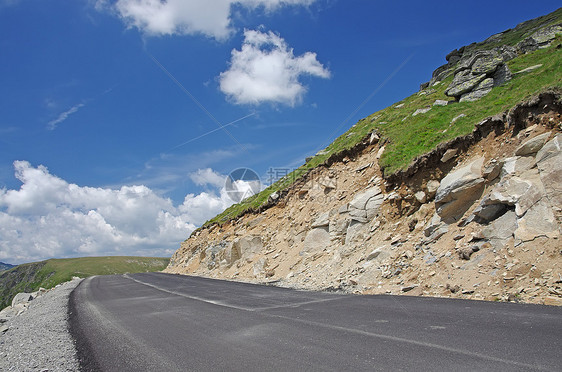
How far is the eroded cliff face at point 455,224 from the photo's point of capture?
9.96 metres

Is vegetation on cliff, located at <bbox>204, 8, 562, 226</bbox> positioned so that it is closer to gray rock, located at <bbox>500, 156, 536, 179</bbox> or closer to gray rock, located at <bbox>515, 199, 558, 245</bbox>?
gray rock, located at <bbox>500, 156, 536, 179</bbox>

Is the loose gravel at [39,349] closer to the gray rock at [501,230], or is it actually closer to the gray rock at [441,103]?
the gray rock at [501,230]

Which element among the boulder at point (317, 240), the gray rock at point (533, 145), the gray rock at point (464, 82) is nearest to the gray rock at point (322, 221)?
the boulder at point (317, 240)

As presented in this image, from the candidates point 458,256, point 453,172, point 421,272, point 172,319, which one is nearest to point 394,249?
point 421,272

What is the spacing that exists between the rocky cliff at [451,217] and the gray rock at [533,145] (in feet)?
0.13

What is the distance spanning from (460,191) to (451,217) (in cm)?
124

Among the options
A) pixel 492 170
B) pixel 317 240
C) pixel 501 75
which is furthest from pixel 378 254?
pixel 501 75

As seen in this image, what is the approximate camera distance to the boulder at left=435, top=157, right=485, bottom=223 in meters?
13.7

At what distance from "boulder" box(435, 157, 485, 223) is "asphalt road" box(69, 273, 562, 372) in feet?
19.8

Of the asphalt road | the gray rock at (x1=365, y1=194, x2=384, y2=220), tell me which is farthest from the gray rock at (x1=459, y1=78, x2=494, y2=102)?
the asphalt road

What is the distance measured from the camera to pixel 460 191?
A: 13992mm

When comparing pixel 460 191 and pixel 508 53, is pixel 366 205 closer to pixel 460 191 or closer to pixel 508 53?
pixel 460 191

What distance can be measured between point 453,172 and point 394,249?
189 inches

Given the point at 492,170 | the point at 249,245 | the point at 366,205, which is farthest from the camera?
the point at 249,245
